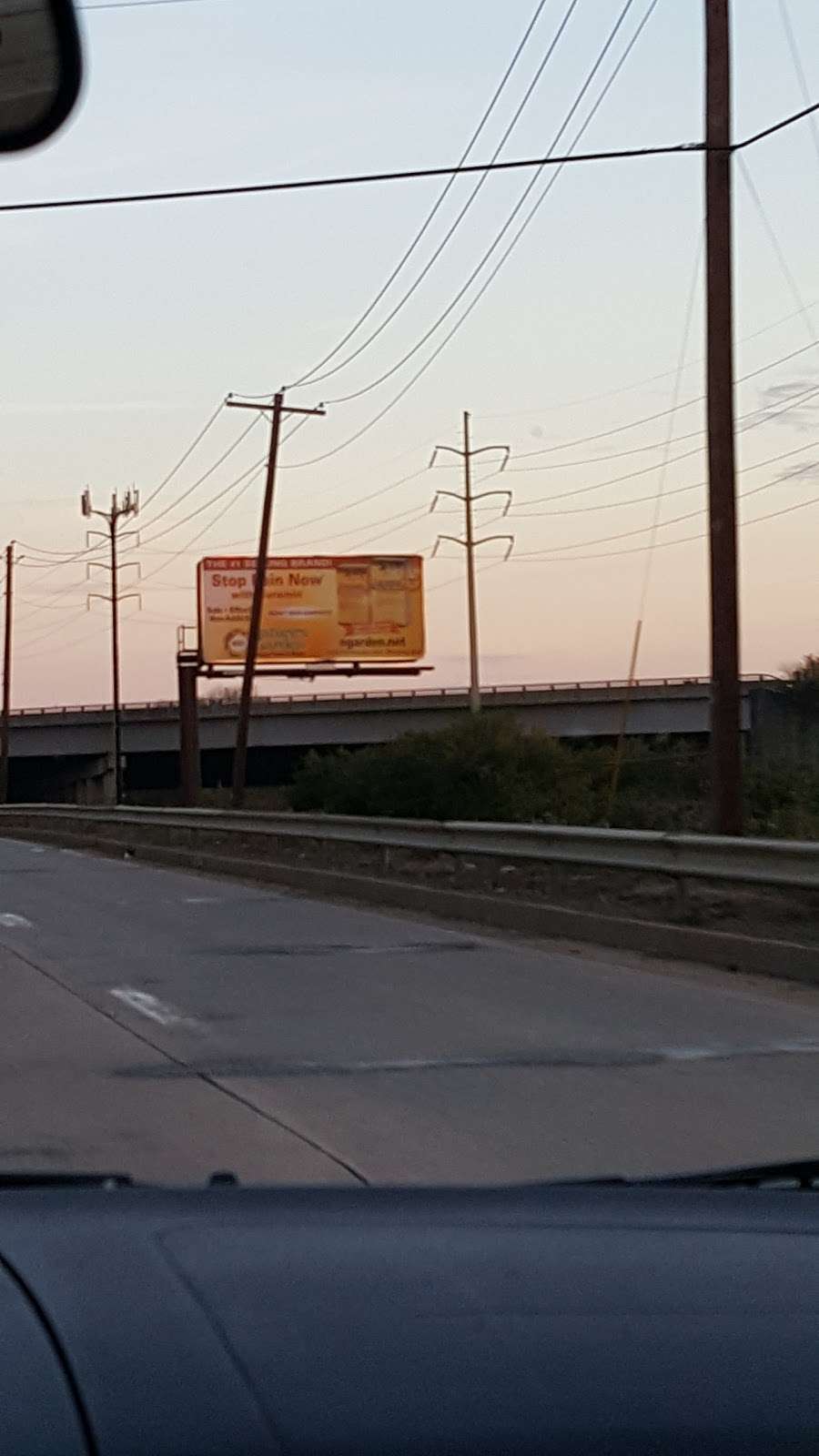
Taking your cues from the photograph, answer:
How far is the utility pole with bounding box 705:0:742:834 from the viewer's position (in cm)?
1961

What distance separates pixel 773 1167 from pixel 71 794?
112366 millimetres

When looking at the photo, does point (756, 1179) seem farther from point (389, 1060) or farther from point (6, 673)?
Answer: point (6, 673)

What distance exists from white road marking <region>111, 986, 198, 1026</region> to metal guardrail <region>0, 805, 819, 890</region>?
15.4 feet

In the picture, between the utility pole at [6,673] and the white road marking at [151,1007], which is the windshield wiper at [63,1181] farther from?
the utility pole at [6,673]

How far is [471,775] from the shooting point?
44.9m

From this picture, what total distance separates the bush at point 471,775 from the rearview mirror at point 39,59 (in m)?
37.4

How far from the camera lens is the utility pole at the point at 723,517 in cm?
1961

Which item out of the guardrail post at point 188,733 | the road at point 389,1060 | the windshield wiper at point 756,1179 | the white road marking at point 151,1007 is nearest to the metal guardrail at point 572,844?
the road at point 389,1060

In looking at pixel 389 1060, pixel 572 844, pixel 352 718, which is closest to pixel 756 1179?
pixel 389 1060

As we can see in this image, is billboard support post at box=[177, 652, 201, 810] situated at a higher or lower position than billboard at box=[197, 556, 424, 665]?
lower

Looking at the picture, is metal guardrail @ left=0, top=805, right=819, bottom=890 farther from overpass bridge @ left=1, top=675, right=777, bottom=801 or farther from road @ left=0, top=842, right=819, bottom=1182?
overpass bridge @ left=1, top=675, right=777, bottom=801

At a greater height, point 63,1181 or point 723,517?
point 723,517

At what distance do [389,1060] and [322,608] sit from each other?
64.9 m

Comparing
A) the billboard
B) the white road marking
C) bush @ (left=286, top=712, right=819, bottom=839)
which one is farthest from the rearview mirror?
the billboard
